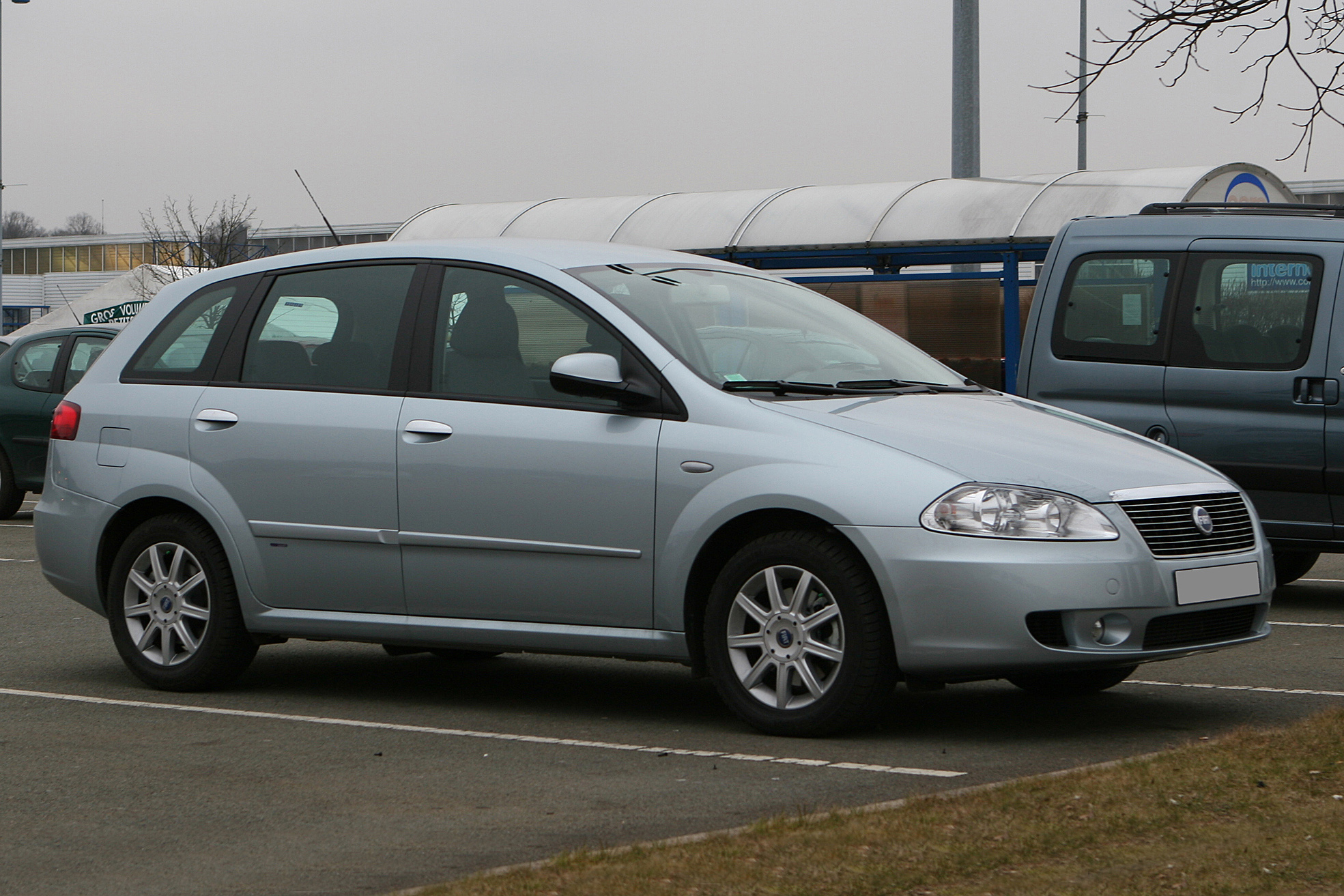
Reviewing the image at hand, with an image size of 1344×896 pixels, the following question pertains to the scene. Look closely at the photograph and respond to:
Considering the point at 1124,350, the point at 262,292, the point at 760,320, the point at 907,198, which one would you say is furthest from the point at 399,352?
the point at 907,198

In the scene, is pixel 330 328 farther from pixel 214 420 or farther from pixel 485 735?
pixel 485 735

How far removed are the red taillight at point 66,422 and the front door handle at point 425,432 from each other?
5.64 feet

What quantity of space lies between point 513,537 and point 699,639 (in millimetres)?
743

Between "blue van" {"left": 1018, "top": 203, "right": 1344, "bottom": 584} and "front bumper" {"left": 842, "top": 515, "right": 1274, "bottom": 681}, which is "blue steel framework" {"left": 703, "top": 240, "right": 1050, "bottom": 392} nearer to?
"blue van" {"left": 1018, "top": 203, "right": 1344, "bottom": 584}

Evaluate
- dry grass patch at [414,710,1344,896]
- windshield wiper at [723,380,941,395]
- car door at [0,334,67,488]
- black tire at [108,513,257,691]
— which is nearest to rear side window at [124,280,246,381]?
black tire at [108,513,257,691]

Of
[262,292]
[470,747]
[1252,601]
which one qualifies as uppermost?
[262,292]

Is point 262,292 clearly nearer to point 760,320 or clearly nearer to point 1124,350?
point 760,320

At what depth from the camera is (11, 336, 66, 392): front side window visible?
51.7ft

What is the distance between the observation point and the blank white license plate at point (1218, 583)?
604 cm

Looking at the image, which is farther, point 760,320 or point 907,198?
point 907,198

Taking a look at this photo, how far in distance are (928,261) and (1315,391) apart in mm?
9203

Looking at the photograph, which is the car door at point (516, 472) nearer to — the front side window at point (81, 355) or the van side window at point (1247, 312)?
the van side window at point (1247, 312)

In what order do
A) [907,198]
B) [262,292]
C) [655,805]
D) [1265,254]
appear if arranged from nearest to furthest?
[655,805] < [262,292] < [1265,254] < [907,198]

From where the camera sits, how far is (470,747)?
6215 mm
